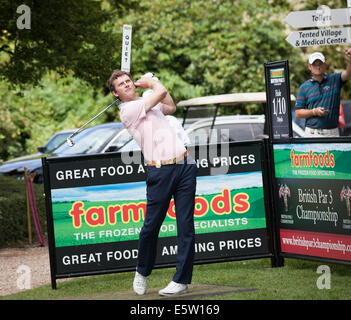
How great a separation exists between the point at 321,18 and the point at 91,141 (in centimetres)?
778

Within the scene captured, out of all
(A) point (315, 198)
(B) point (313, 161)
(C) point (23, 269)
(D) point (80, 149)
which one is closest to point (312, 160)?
(B) point (313, 161)

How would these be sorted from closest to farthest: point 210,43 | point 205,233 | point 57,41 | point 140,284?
point 140,284 → point 205,233 → point 57,41 → point 210,43

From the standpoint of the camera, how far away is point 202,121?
13.7 m

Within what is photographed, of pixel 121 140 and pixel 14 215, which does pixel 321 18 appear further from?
pixel 121 140

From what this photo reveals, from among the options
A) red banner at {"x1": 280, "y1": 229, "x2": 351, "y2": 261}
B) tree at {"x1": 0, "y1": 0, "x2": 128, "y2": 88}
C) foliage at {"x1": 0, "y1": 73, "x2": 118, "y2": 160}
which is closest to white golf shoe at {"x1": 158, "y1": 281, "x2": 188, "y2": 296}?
red banner at {"x1": 280, "y1": 229, "x2": 351, "y2": 261}

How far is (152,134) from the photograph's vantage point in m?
6.61

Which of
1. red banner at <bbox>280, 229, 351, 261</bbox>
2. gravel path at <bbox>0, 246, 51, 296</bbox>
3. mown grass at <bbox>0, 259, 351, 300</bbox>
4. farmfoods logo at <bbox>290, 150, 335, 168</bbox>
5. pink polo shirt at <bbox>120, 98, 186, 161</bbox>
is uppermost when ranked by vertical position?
pink polo shirt at <bbox>120, 98, 186, 161</bbox>

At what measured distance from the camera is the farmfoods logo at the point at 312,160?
745 cm

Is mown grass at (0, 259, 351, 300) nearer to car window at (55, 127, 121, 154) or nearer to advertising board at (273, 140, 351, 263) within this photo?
advertising board at (273, 140, 351, 263)

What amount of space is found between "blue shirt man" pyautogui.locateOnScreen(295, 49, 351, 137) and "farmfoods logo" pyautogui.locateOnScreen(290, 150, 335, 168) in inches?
48.0

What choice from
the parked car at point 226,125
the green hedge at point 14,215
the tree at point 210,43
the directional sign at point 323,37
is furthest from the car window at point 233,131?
the tree at point 210,43

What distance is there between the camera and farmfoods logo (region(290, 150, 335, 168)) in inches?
293

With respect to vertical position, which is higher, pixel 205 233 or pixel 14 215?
pixel 205 233

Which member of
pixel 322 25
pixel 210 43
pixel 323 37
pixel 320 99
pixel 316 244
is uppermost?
pixel 210 43
